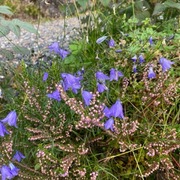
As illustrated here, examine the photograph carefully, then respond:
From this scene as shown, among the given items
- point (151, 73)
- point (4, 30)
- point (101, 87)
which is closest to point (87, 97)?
point (101, 87)

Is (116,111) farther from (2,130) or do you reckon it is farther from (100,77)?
(2,130)

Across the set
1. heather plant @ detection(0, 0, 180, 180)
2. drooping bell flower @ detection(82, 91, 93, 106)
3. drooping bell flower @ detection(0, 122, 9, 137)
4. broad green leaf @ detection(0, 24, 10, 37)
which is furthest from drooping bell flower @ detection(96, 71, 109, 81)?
broad green leaf @ detection(0, 24, 10, 37)

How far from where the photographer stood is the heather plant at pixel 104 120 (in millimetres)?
1485

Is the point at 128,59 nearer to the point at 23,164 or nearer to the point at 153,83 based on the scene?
the point at 153,83

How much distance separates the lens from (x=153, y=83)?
1.61 metres

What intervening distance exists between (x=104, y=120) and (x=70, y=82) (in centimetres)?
17

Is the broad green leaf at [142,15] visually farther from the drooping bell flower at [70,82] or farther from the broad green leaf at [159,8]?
A: the drooping bell flower at [70,82]

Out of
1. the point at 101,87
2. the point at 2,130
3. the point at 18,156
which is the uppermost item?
the point at 101,87

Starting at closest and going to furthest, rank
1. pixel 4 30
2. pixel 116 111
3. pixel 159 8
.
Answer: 1. pixel 116 111
2. pixel 4 30
3. pixel 159 8

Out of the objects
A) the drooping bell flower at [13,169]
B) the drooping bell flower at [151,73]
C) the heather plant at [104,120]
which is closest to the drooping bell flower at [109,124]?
the heather plant at [104,120]

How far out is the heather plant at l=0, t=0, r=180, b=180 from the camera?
149cm

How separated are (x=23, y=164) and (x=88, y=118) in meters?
0.34

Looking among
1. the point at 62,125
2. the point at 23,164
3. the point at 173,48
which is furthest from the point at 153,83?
the point at 23,164

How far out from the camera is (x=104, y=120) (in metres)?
1.54
